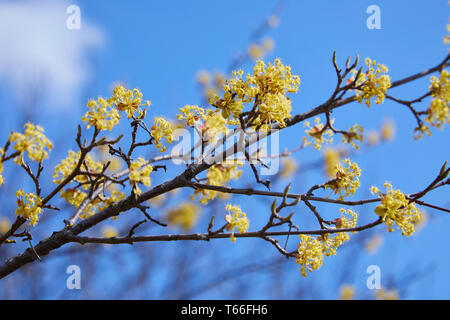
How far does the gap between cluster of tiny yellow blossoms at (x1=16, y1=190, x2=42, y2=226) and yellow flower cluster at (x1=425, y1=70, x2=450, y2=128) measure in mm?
2272

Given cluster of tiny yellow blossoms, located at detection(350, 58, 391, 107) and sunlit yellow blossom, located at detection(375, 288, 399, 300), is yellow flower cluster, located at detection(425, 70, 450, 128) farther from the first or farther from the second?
sunlit yellow blossom, located at detection(375, 288, 399, 300)

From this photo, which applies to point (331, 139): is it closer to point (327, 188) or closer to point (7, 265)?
point (327, 188)

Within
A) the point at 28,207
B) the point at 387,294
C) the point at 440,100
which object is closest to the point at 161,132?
the point at 28,207

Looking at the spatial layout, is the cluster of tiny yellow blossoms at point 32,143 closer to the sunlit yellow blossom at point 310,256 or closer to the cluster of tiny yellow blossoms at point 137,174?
the cluster of tiny yellow blossoms at point 137,174

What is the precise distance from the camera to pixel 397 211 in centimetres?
206

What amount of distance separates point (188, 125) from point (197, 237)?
62 centimetres

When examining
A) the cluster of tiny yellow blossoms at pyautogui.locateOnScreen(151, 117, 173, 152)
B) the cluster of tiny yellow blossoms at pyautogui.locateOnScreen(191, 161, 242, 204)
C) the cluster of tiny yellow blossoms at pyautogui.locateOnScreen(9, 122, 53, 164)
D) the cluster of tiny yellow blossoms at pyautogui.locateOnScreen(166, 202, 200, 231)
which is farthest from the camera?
the cluster of tiny yellow blossoms at pyautogui.locateOnScreen(166, 202, 200, 231)

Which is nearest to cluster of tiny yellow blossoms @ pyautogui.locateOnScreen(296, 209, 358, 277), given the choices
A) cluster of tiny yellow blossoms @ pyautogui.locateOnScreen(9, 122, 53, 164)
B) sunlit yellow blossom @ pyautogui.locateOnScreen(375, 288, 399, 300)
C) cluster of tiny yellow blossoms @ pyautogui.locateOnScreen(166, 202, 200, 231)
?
cluster of tiny yellow blossoms @ pyautogui.locateOnScreen(9, 122, 53, 164)

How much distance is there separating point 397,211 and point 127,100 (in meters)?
1.47

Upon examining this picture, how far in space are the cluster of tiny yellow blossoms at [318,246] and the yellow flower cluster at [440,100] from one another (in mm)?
853

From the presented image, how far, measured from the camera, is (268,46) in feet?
23.6

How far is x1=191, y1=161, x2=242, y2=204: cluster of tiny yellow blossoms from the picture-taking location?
250 cm

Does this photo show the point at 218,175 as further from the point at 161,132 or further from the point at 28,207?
the point at 28,207
